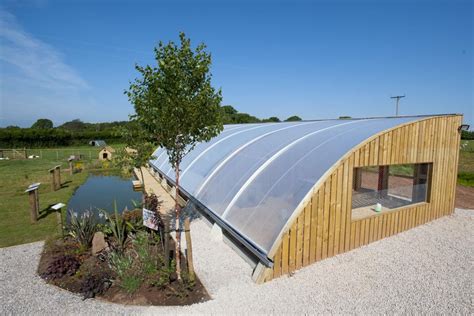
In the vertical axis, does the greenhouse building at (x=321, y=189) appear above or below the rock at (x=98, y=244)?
above

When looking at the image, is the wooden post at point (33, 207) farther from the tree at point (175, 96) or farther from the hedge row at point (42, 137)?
the hedge row at point (42, 137)

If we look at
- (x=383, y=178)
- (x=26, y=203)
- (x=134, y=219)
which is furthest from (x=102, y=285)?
(x=383, y=178)

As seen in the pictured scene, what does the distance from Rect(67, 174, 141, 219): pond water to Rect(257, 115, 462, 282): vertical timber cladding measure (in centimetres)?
661

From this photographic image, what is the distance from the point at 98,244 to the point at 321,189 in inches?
197

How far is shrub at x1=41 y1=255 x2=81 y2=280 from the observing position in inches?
203

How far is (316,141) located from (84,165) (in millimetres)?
19714

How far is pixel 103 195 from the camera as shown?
12445mm

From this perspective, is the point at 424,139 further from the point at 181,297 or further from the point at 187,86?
the point at 181,297

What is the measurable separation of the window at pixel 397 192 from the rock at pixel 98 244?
19.1ft

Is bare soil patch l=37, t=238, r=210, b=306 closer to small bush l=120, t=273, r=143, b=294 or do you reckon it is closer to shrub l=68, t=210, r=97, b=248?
small bush l=120, t=273, r=143, b=294

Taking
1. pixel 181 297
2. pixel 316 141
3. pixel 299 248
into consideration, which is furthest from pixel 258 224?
pixel 316 141

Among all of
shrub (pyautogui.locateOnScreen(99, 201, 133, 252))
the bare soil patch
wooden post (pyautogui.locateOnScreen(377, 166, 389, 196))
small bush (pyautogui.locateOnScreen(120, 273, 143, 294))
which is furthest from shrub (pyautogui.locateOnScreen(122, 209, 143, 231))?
wooden post (pyautogui.locateOnScreen(377, 166, 389, 196))

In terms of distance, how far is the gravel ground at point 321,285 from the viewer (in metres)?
4.28

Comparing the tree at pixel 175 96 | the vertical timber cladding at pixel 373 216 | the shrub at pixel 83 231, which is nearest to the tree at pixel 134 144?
the tree at pixel 175 96
